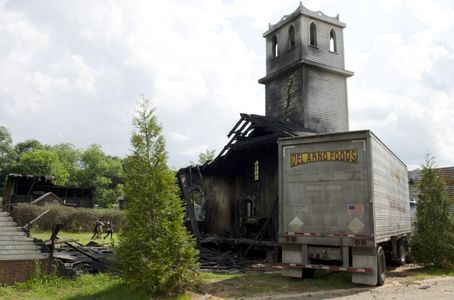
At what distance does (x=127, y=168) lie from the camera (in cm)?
1160

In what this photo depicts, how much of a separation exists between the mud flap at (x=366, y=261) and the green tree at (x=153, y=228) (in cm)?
468

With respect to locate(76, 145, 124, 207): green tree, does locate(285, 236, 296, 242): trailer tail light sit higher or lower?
lower

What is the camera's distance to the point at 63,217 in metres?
35.6

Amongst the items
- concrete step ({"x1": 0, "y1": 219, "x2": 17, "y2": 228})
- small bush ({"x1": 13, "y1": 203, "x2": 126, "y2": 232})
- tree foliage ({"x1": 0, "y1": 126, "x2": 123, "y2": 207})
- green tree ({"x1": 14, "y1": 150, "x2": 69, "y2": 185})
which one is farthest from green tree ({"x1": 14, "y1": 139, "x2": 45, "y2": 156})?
concrete step ({"x1": 0, "y1": 219, "x2": 17, "y2": 228})

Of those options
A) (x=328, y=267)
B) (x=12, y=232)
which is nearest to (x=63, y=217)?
(x=12, y=232)

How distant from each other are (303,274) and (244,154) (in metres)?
11.0

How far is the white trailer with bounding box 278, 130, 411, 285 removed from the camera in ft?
39.8

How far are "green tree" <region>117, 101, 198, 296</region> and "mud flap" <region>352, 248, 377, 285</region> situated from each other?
4676 millimetres

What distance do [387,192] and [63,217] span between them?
29.1 m

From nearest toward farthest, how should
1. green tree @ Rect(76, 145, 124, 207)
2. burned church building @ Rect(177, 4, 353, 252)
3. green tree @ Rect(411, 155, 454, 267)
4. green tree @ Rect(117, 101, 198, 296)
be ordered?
green tree @ Rect(117, 101, 198, 296)
green tree @ Rect(411, 155, 454, 267)
burned church building @ Rect(177, 4, 353, 252)
green tree @ Rect(76, 145, 124, 207)

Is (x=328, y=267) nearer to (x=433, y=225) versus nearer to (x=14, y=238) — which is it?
(x=433, y=225)

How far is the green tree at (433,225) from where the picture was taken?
16672mm

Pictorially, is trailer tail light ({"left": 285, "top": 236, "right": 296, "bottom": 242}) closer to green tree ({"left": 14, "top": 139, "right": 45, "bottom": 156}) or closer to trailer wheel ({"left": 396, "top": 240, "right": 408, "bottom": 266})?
trailer wheel ({"left": 396, "top": 240, "right": 408, "bottom": 266})

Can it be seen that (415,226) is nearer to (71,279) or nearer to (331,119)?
(331,119)
